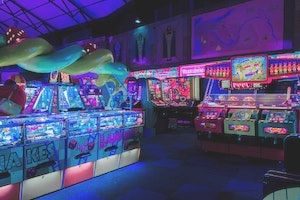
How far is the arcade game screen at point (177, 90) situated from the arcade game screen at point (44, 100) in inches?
270

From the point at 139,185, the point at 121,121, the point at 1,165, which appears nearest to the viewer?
the point at 1,165

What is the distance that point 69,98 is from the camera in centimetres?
681

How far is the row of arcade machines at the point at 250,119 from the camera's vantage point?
6.09 m

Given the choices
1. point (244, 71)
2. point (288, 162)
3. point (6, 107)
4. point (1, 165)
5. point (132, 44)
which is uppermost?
point (132, 44)

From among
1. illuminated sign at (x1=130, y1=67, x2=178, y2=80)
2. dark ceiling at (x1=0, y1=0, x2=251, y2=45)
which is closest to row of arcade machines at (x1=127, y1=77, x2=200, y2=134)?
illuminated sign at (x1=130, y1=67, x2=178, y2=80)

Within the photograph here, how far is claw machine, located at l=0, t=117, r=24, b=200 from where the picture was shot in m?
A: 3.56

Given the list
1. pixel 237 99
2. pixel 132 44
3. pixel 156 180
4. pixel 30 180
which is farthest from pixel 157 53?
pixel 30 180

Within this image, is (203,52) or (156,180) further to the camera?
(203,52)

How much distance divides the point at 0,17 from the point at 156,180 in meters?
14.6

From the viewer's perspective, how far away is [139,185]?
4559 mm

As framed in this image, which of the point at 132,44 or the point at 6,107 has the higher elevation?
the point at 132,44

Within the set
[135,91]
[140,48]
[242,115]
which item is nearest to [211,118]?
[242,115]

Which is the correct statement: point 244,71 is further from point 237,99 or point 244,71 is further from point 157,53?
point 157,53

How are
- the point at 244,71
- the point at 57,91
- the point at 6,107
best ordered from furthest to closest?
the point at 244,71
the point at 57,91
the point at 6,107
